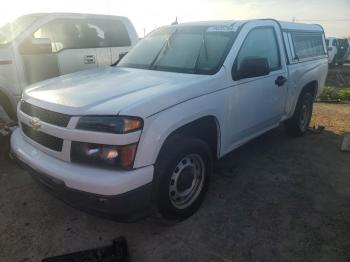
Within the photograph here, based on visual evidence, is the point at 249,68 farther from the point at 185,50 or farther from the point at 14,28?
the point at 14,28

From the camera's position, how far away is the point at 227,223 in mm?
3227

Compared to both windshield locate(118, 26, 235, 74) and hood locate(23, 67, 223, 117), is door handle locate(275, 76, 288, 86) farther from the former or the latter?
hood locate(23, 67, 223, 117)

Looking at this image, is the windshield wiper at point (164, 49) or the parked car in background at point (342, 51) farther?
the parked car in background at point (342, 51)

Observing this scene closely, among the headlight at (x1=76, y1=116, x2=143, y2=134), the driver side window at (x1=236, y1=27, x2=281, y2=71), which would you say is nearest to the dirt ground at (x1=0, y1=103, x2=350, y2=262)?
the headlight at (x1=76, y1=116, x2=143, y2=134)

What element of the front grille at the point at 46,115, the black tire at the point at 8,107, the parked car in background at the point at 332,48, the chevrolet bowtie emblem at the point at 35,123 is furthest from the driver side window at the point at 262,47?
the parked car in background at the point at 332,48

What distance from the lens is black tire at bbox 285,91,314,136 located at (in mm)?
5469

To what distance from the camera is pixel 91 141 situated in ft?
8.12

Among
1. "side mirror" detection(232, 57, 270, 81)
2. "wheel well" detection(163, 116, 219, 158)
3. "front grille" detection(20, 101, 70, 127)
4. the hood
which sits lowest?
"wheel well" detection(163, 116, 219, 158)

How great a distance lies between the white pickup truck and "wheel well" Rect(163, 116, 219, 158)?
13mm

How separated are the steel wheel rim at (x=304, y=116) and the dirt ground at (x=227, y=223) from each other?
1.33 m

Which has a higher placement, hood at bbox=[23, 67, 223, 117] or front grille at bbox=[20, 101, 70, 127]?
hood at bbox=[23, 67, 223, 117]

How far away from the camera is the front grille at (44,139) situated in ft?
8.75

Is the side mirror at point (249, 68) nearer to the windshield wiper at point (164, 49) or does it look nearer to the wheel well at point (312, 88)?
the windshield wiper at point (164, 49)

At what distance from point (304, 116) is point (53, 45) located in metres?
4.57
